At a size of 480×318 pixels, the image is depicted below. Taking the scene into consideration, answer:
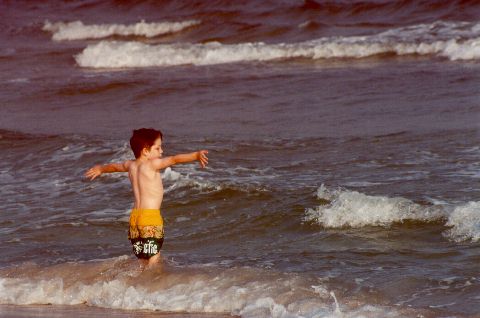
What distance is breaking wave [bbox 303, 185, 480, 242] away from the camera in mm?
9391

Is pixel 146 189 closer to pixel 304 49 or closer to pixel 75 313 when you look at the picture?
A: pixel 75 313

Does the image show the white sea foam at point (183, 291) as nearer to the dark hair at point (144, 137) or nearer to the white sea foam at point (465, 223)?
the dark hair at point (144, 137)

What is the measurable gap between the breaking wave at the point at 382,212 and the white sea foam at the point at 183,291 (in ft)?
5.79

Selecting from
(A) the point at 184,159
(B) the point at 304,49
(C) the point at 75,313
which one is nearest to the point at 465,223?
(A) the point at 184,159

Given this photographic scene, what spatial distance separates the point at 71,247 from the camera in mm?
9688

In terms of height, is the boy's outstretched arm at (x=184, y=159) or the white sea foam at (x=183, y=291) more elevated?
the boy's outstretched arm at (x=184, y=159)

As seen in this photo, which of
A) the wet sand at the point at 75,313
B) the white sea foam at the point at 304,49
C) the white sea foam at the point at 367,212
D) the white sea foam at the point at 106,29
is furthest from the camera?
the white sea foam at the point at 106,29

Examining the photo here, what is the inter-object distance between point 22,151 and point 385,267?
6.82 meters

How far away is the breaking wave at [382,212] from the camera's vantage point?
9.39 metres

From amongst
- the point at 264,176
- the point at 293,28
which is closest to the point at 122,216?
the point at 264,176

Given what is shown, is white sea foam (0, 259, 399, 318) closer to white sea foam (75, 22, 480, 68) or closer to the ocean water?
the ocean water

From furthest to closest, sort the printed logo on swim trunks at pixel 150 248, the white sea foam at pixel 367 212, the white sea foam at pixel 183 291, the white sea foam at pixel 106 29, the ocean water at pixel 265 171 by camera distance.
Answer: the white sea foam at pixel 106 29
the white sea foam at pixel 367 212
the printed logo on swim trunks at pixel 150 248
the ocean water at pixel 265 171
the white sea foam at pixel 183 291

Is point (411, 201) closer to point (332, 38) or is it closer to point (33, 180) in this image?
point (33, 180)

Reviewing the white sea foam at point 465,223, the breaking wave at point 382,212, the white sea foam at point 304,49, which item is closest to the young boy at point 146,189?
the breaking wave at point 382,212
